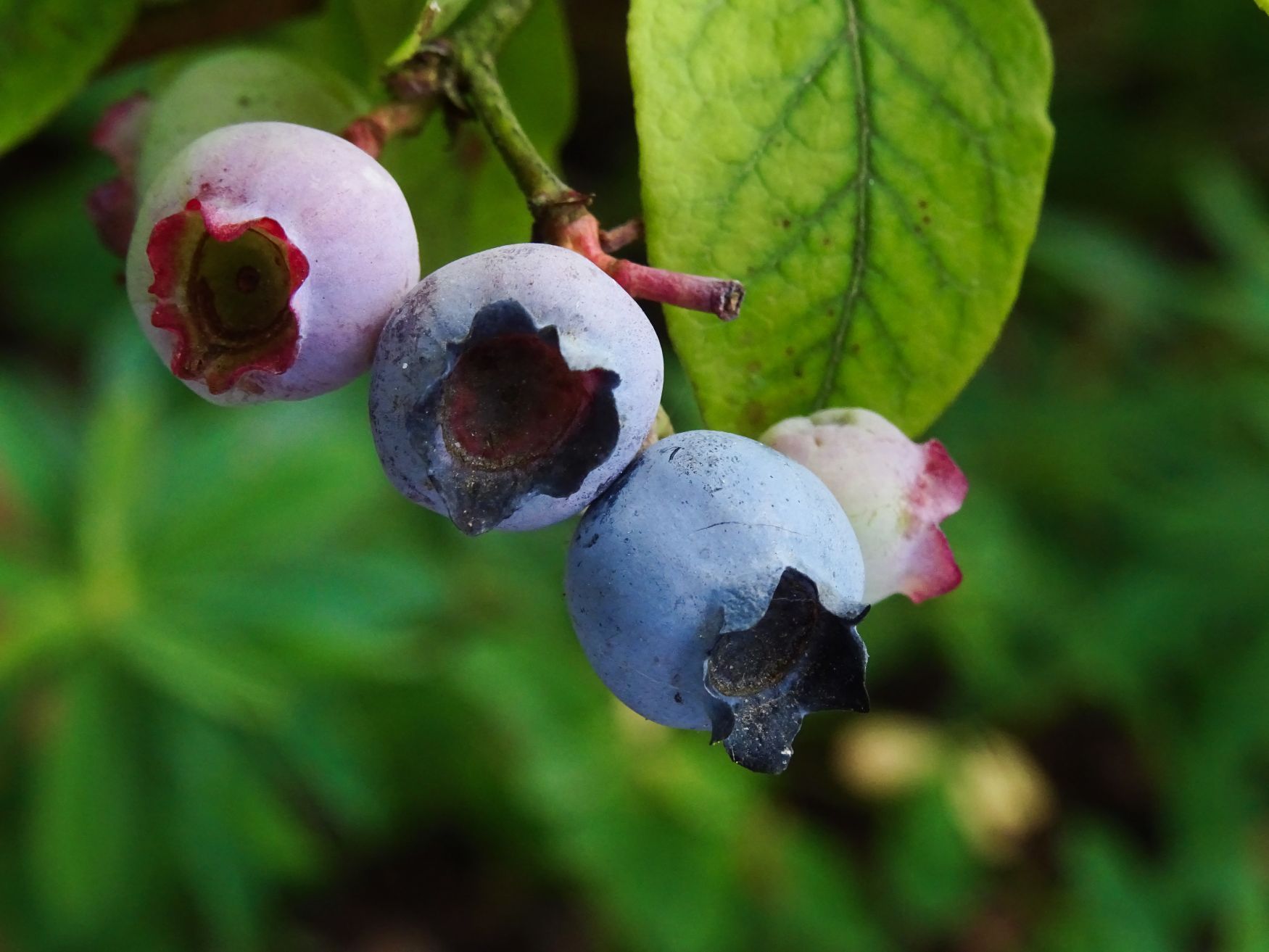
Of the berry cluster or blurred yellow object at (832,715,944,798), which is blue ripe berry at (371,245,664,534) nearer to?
the berry cluster

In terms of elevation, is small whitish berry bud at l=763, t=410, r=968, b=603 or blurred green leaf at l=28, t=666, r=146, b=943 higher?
small whitish berry bud at l=763, t=410, r=968, b=603

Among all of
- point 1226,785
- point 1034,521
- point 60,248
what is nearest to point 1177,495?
point 1034,521

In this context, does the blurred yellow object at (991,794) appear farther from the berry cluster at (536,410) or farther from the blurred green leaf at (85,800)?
the berry cluster at (536,410)

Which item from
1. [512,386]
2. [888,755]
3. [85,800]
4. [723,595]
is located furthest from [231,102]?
[888,755]

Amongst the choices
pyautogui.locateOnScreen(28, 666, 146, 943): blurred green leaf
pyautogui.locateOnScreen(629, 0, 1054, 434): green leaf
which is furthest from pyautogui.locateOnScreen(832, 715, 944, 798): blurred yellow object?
pyautogui.locateOnScreen(629, 0, 1054, 434): green leaf

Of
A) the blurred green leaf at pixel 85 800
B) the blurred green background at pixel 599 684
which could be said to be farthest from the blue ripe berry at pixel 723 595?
the blurred green leaf at pixel 85 800

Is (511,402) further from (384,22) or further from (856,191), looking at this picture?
(384,22)

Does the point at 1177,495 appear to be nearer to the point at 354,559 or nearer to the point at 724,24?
the point at 354,559

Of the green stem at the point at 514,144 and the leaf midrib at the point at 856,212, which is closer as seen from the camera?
the green stem at the point at 514,144
